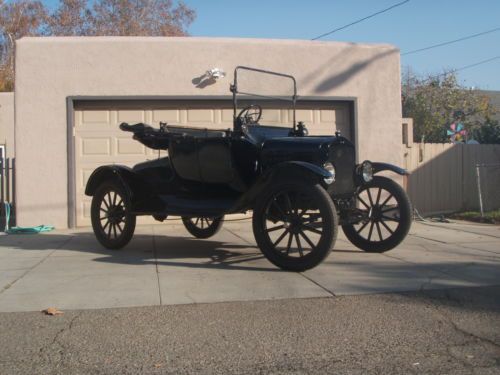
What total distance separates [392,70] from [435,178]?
283 centimetres

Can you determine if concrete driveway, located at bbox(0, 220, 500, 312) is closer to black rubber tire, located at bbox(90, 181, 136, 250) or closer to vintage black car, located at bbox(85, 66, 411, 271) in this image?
black rubber tire, located at bbox(90, 181, 136, 250)

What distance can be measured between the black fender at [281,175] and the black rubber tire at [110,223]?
5.70 feet

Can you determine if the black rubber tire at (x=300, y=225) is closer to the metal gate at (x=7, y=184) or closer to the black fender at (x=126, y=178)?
the black fender at (x=126, y=178)

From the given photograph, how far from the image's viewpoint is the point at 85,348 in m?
3.85

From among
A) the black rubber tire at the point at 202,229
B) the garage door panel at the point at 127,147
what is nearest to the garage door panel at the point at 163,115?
the garage door panel at the point at 127,147

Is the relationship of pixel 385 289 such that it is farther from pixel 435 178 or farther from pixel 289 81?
pixel 435 178

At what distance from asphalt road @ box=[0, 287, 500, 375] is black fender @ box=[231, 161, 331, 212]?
140cm

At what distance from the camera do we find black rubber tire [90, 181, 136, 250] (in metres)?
7.48

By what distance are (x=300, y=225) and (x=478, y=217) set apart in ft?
22.0

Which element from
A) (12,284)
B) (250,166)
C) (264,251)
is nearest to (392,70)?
(250,166)

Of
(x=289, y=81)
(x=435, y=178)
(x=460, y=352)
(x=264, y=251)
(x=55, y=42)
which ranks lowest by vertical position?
(x=460, y=352)

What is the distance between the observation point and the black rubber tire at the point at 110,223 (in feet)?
24.6

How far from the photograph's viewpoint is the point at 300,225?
236 inches

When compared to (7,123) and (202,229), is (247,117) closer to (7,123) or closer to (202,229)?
(202,229)
